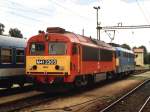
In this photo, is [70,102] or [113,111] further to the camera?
[70,102]

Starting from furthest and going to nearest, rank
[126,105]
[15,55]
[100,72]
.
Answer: [100,72] < [15,55] < [126,105]

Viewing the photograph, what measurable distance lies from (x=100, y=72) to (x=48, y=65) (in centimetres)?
671

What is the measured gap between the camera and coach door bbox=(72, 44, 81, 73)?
1903 cm

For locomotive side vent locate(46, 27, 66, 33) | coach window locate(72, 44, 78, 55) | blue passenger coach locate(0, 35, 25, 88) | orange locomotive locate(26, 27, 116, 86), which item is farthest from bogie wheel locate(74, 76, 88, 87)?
blue passenger coach locate(0, 35, 25, 88)

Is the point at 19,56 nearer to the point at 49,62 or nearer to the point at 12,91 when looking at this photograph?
the point at 12,91

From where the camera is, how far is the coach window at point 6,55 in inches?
742

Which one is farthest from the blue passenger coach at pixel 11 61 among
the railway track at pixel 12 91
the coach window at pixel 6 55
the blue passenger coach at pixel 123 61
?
the blue passenger coach at pixel 123 61

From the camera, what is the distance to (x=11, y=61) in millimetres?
19781

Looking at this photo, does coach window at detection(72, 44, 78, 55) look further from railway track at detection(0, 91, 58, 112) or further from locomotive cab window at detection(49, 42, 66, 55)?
railway track at detection(0, 91, 58, 112)

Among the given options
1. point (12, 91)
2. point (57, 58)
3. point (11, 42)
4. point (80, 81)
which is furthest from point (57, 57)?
point (12, 91)

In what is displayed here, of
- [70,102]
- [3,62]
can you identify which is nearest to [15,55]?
[3,62]

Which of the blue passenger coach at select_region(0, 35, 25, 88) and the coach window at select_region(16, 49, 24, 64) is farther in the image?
the coach window at select_region(16, 49, 24, 64)

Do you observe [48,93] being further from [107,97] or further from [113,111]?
[113,111]

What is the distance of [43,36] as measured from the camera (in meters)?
19.6
